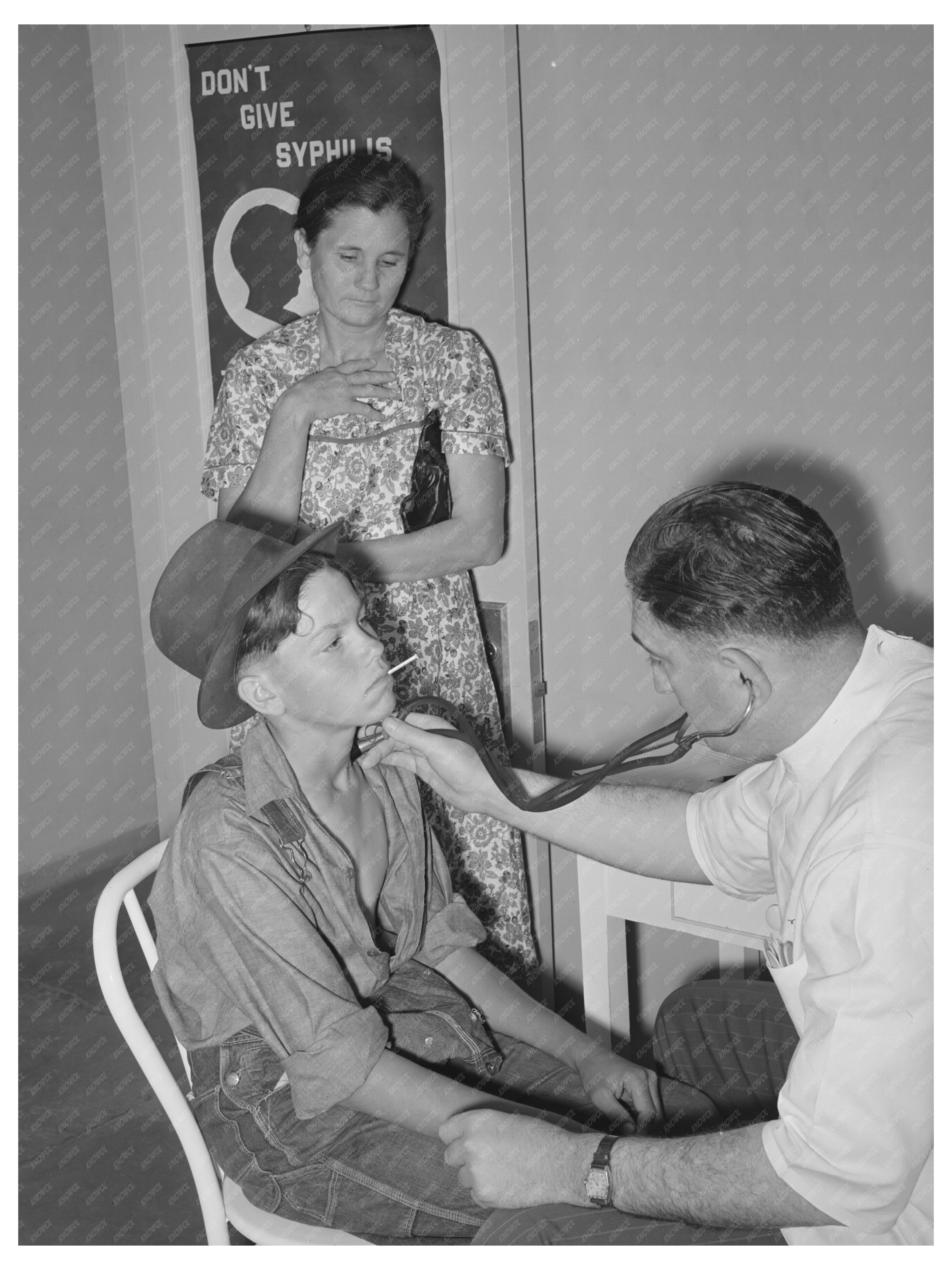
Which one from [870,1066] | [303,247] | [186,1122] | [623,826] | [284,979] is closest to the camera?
[870,1066]

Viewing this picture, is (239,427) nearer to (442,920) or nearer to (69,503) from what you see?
(442,920)

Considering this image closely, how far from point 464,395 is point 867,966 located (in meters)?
1.35

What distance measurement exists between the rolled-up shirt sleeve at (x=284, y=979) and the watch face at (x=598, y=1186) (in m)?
0.32

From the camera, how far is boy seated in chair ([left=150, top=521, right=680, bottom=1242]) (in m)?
1.44

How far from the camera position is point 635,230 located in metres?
2.53

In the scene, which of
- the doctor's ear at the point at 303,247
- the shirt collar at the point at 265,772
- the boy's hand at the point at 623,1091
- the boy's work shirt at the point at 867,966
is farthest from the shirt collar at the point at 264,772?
the doctor's ear at the point at 303,247

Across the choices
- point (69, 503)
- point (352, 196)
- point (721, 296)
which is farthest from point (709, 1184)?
point (69, 503)

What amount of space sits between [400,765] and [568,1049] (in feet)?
1.58

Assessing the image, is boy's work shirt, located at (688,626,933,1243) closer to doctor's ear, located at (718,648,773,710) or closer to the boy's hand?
doctor's ear, located at (718,648,773,710)

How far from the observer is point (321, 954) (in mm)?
1471

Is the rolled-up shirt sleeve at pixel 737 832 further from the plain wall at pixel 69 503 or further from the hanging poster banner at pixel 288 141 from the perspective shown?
the plain wall at pixel 69 503

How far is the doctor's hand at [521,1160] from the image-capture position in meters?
1.26

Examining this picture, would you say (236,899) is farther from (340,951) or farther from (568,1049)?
(568,1049)

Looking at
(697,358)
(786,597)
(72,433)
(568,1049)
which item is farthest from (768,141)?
(72,433)
